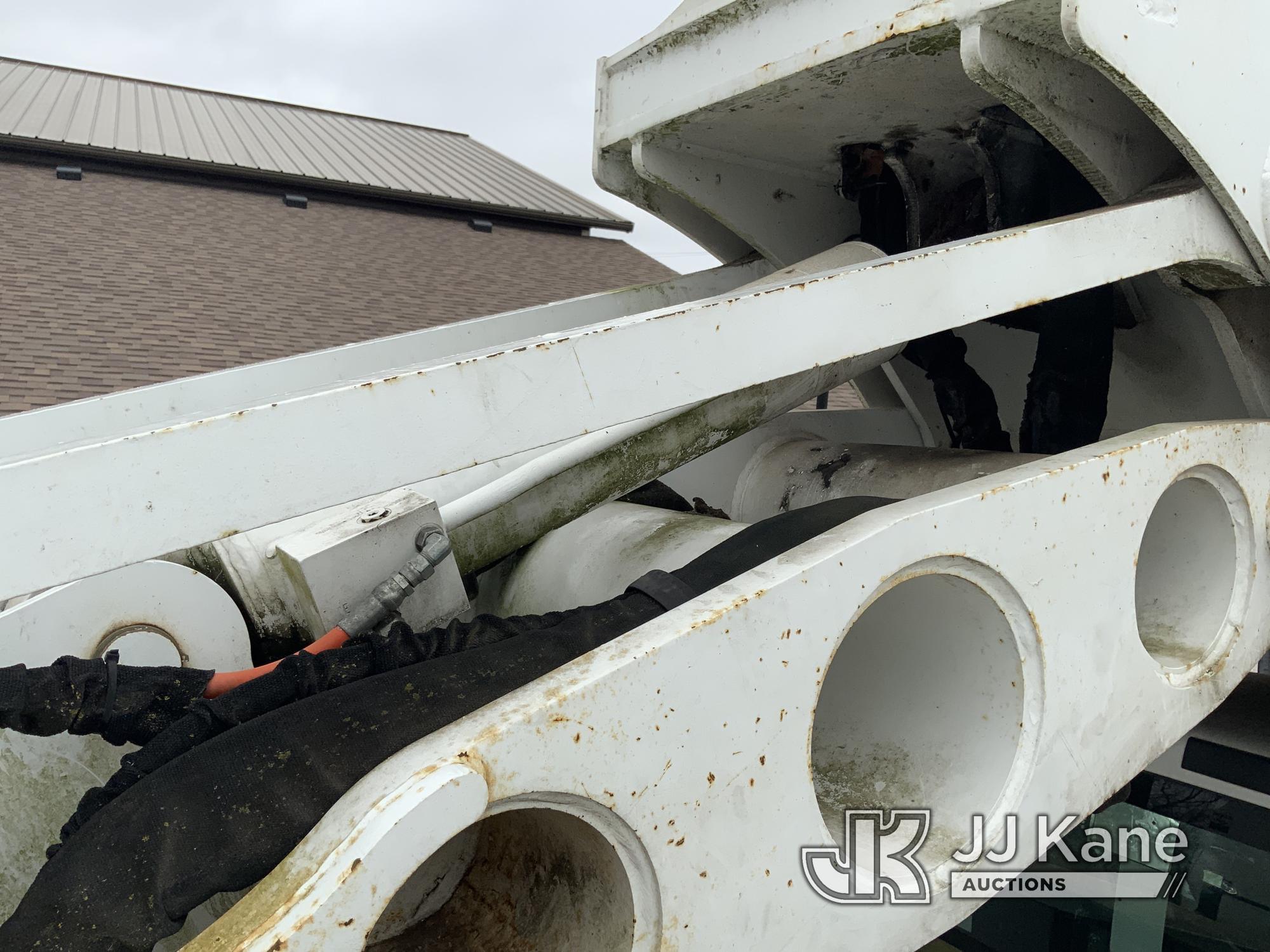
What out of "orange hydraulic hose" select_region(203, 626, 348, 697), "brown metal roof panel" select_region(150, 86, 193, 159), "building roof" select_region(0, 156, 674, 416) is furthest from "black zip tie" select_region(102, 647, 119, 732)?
"brown metal roof panel" select_region(150, 86, 193, 159)

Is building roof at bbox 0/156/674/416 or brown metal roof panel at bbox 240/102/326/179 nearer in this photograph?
building roof at bbox 0/156/674/416

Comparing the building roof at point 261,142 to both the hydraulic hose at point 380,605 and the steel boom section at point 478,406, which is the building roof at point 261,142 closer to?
the hydraulic hose at point 380,605

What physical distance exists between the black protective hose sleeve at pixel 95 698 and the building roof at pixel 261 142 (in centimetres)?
839

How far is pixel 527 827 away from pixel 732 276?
5.45 ft

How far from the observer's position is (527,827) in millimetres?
1311

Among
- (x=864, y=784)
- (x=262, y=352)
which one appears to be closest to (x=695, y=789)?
(x=864, y=784)

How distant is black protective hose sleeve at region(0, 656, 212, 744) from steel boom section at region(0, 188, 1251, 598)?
12.1 inches

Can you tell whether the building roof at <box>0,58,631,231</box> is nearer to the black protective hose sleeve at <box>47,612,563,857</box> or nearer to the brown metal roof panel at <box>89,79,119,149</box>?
the brown metal roof panel at <box>89,79,119,149</box>

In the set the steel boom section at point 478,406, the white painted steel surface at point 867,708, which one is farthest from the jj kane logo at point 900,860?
the steel boom section at point 478,406

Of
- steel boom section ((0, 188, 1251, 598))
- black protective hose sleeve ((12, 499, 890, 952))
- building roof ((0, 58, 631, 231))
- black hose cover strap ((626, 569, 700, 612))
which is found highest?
building roof ((0, 58, 631, 231))

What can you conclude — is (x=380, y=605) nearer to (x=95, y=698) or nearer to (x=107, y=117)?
(x=95, y=698)

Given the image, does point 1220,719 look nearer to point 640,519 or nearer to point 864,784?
point 864,784

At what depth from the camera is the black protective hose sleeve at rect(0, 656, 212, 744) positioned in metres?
1.02

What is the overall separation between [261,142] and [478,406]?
31.9ft
